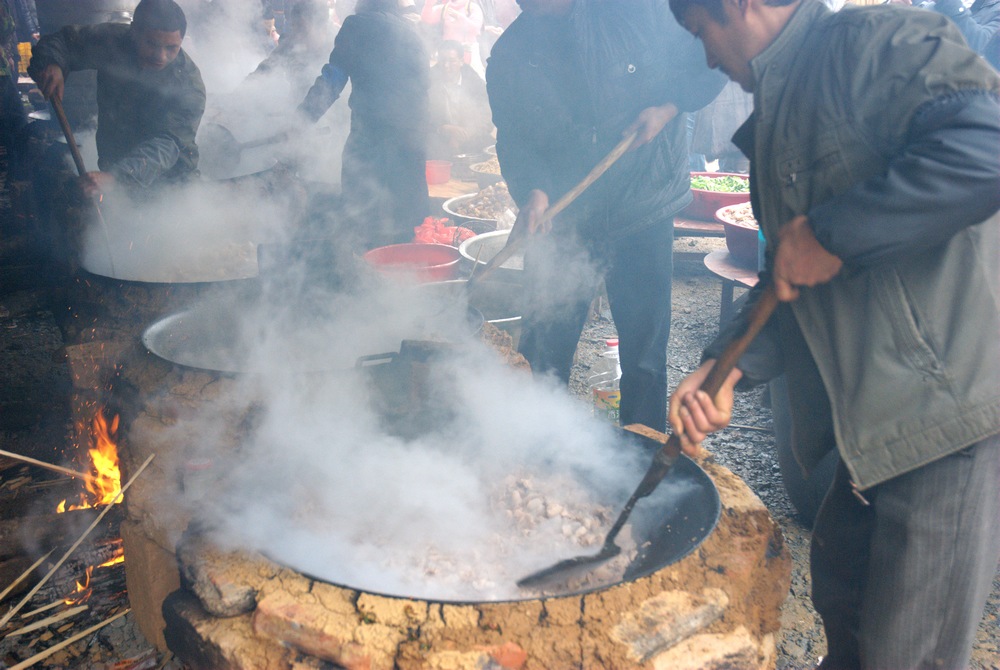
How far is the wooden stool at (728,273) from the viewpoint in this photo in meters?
5.27

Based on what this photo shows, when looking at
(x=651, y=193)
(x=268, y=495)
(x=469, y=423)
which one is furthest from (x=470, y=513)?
(x=651, y=193)

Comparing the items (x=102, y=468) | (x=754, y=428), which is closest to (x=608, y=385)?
(x=754, y=428)

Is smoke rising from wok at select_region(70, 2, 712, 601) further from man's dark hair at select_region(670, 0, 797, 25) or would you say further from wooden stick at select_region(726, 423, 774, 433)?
wooden stick at select_region(726, 423, 774, 433)

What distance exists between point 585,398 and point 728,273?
1551mm

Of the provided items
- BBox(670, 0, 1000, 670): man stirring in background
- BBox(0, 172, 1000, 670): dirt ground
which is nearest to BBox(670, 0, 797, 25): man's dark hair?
BBox(670, 0, 1000, 670): man stirring in background

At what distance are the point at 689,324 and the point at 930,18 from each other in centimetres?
549

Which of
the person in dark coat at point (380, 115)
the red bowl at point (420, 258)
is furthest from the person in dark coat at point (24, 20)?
the red bowl at point (420, 258)

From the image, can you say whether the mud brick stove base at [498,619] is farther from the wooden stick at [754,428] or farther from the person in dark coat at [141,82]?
the person in dark coat at [141,82]

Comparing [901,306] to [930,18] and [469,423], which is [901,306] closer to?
[930,18]

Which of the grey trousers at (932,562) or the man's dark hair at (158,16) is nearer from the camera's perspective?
the grey trousers at (932,562)

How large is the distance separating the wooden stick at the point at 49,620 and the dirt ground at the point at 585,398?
3.4 inches

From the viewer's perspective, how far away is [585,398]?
216 inches

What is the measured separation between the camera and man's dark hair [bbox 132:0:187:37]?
484cm

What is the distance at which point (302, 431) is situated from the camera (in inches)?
105
